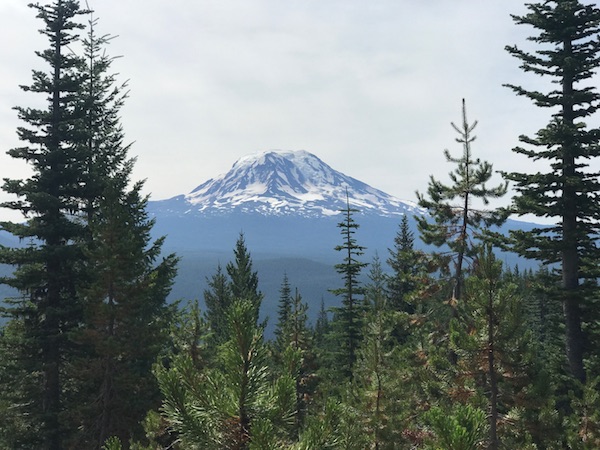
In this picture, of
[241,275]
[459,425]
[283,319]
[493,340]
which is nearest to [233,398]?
[459,425]

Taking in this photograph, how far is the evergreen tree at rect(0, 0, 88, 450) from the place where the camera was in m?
14.9

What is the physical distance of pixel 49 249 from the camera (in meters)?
15.1

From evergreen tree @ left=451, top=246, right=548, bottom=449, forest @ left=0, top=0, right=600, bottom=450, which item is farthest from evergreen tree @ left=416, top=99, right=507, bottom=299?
evergreen tree @ left=451, top=246, right=548, bottom=449

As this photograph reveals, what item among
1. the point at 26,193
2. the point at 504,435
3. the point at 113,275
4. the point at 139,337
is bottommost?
the point at 504,435

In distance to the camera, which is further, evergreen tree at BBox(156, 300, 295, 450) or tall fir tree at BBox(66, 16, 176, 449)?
tall fir tree at BBox(66, 16, 176, 449)

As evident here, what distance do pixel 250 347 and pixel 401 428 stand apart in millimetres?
11851

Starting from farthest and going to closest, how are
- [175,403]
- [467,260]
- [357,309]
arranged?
1. [357,309]
2. [467,260]
3. [175,403]

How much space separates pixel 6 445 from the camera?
47.8ft

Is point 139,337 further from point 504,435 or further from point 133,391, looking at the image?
point 504,435

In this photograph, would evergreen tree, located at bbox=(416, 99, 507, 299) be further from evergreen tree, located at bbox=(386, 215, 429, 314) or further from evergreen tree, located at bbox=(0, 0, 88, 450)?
evergreen tree, located at bbox=(0, 0, 88, 450)

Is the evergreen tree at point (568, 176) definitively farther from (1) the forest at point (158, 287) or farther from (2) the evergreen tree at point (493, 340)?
(2) the evergreen tree at point (493, 340)

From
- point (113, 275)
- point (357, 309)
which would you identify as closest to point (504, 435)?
point (113, 275)

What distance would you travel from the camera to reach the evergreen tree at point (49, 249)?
14898 millimetres

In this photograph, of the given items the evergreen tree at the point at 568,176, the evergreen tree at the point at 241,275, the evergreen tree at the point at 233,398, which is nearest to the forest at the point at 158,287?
the evergreen tree at the point at 568,176
